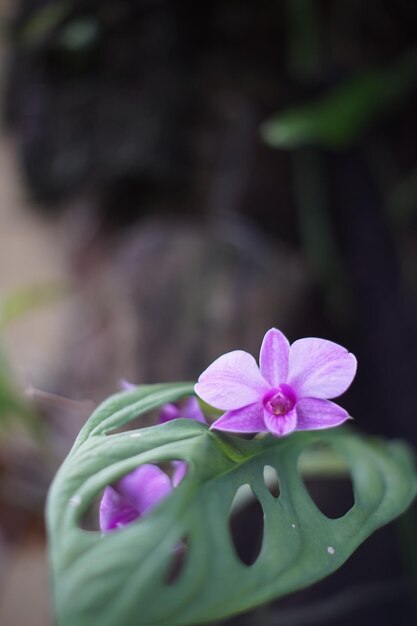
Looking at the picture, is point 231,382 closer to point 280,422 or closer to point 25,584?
point 280,422

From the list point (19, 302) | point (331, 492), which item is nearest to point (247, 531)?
point (331, 492)

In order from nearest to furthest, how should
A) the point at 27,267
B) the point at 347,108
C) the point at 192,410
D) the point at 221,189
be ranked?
1. the point at 192,410
2. the point at 347,108
3. the point at 221,189
4. the point at 27,267

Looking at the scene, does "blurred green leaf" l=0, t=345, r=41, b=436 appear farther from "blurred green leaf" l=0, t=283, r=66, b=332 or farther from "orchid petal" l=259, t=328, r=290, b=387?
"orchid petal" l=259, t=328, r=290, b=387

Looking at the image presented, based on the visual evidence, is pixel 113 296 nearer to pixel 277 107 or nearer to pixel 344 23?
pixel 277 107

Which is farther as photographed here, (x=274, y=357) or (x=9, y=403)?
(x=9, y=403)

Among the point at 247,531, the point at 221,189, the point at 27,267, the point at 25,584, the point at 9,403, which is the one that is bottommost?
the point at 25,584

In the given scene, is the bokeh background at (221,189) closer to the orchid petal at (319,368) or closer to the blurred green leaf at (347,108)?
the blurred green leaf at (347,108)

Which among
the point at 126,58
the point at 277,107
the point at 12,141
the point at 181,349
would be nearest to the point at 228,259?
the point at 181,349

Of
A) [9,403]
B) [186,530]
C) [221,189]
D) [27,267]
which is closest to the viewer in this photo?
[186,530]
